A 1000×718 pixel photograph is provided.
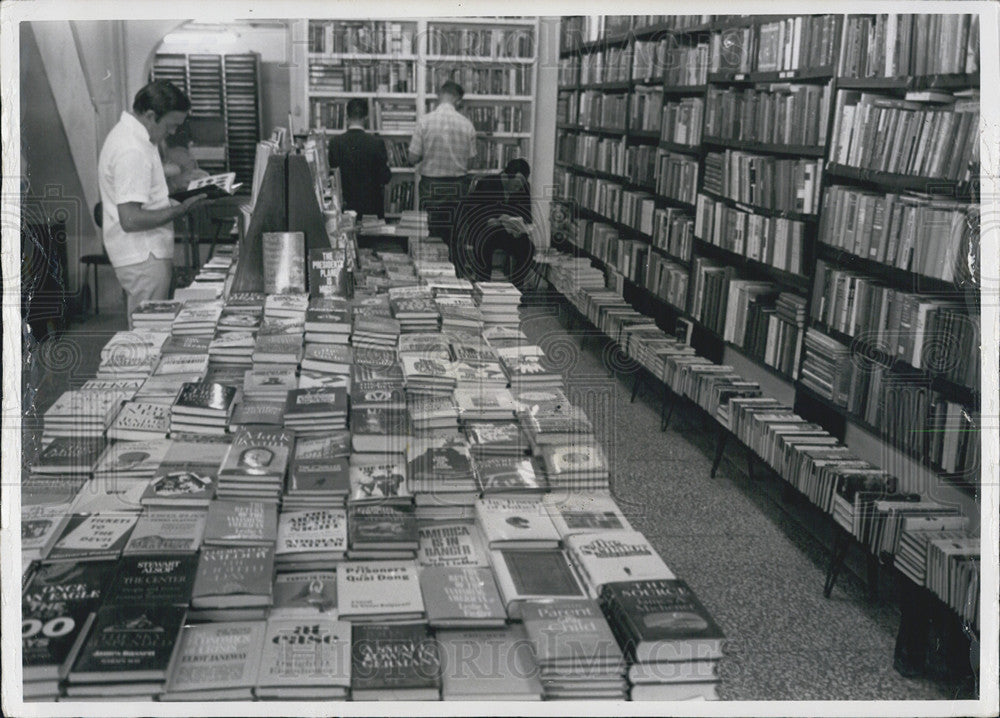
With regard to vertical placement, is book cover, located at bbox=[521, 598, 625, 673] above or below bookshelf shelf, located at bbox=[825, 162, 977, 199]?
below

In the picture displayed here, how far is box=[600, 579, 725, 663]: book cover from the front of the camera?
61.9 inches

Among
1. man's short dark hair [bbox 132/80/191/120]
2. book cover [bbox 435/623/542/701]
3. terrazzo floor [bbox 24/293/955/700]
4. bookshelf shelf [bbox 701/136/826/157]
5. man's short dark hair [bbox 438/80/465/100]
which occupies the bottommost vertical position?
terrazzo floor [bbox 24/293/955/700]

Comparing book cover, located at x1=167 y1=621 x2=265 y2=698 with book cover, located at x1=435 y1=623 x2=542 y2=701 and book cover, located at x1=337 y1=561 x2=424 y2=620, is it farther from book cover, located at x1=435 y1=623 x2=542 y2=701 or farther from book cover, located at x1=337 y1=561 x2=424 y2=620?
book cover, located at x1=435 y1=623 x2=542 y2=701

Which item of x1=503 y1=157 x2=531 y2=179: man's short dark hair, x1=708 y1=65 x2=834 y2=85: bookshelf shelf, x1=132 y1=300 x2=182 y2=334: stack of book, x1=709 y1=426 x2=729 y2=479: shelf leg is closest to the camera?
x1=132 y1=300 x2=182 y2=334: stack of book

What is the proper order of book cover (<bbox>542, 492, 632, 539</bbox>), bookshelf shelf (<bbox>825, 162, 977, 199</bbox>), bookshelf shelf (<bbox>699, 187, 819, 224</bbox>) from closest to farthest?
book cover (<bbox>542, 492, 632, 539</bbox>) → bookshelf shelf (<bbox>825, 162, 977, 199</bbox>) → bookshelf shelf (<bbox>699, 187, 819, 224</bbox>)

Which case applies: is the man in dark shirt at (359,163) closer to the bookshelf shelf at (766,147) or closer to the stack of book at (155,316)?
the bookshelf shelf at (766,147)

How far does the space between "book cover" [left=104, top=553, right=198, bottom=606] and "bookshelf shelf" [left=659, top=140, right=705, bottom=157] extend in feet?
14.8

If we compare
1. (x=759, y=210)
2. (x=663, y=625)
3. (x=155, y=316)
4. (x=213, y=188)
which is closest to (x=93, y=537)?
(x=663, y=625)

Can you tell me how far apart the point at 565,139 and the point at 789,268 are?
483 centimetres

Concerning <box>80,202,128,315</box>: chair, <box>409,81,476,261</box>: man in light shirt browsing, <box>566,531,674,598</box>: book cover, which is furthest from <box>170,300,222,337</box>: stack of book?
<box>409,81,476,261</box>: man in light shirt browsing

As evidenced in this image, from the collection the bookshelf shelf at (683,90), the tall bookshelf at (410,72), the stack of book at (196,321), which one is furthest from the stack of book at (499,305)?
the tall bookshelf at (410,72)

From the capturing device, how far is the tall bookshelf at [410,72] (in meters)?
8.45

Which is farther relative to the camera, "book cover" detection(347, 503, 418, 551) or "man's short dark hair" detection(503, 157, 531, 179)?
"man's short dark hair" detection(503, 157, 531, 179)

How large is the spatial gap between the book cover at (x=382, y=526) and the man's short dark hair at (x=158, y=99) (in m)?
2.58
